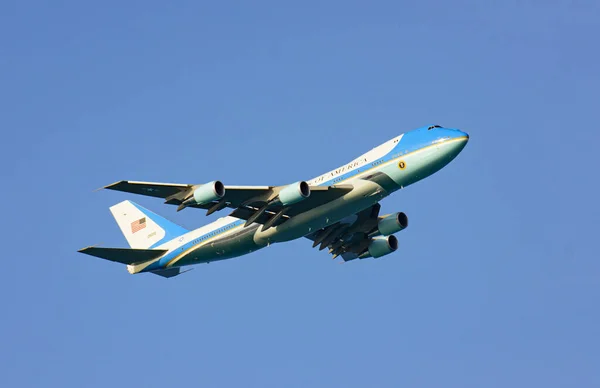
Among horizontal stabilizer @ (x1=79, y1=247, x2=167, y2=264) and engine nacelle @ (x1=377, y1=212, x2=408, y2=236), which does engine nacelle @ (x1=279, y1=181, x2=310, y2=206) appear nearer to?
engine nacelle @ (x1=377, y1=212, x2=408, y2=236)

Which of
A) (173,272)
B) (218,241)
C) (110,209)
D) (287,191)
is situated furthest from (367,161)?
(110,209)

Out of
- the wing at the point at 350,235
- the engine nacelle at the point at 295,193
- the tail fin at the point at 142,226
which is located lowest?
the wing at the point at 350,235

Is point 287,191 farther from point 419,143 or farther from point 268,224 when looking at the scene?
point 419,143

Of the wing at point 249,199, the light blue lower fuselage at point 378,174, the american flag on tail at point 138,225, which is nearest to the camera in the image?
the wing at point 249,199

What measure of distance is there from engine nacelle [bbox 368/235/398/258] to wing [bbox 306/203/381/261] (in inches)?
17.1

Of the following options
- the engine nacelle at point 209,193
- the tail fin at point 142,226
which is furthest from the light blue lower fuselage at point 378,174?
the tail fin at point 142,226

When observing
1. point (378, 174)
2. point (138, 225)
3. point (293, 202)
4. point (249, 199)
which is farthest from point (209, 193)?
point (138, 225)

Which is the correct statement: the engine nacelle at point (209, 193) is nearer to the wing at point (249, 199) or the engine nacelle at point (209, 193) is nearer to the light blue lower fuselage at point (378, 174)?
the wing at point (249, 199)

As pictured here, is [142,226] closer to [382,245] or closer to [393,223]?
[382,245]

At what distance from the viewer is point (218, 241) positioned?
59.7 metres

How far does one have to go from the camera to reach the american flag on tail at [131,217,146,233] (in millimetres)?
68562

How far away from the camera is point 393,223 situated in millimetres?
62156

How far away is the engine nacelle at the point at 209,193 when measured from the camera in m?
51.7

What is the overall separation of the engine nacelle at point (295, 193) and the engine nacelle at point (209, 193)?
12.3 ft
